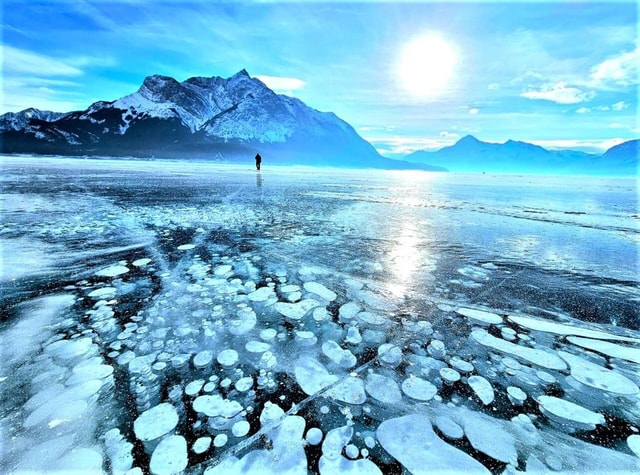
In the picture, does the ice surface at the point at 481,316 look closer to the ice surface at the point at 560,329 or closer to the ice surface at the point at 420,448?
the ice surface at the point at 560,329

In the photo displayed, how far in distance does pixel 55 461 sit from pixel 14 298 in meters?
2.39

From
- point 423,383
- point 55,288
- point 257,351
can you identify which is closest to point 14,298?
point 55,288

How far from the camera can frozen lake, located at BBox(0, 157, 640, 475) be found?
145cm

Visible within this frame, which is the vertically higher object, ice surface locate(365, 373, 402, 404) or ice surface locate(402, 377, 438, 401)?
ice surface locate(402, 377, 438, 401)

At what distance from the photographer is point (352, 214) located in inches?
333

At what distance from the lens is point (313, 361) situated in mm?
2121

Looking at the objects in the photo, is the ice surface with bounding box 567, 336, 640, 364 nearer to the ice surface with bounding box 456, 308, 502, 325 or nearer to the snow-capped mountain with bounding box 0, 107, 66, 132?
the ice surface with bounding box 456, 308, 502, 325

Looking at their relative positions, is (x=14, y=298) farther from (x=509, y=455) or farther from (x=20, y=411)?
(x=509, y=455)

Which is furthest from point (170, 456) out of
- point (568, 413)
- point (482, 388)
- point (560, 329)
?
point (560, 329)

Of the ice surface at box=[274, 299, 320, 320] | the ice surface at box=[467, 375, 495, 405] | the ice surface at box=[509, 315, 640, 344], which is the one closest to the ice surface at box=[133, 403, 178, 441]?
the ice surface at box=[274, 299, 320, 320]

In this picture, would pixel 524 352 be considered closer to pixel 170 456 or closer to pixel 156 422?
pixel 170 456

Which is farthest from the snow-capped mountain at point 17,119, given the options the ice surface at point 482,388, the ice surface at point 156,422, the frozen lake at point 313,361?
the ice surface at point 482,388

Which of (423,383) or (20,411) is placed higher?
(423,383)

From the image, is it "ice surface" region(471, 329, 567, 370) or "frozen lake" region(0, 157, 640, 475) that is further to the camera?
"ice surface" region(471, 329, 567, 370)
